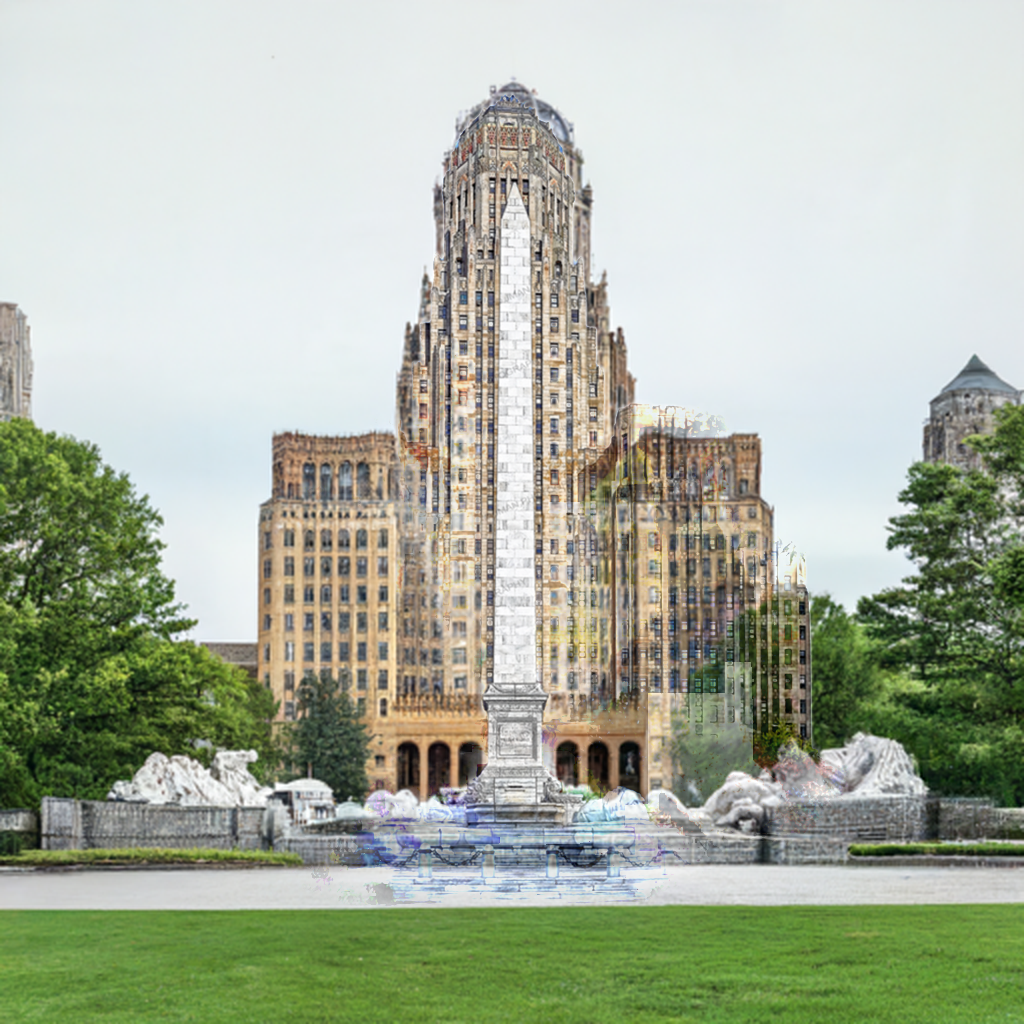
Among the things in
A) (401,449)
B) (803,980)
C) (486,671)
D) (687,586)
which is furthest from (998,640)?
(401,449)

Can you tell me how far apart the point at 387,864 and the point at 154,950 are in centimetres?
1636

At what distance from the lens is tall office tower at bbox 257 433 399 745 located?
10200cm

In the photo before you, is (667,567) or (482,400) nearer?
(667,567)

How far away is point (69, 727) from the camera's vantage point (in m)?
35.0

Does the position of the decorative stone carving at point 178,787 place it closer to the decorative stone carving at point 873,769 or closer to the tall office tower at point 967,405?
the decorative stone carving at point 873,769

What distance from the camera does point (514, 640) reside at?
1663 inches

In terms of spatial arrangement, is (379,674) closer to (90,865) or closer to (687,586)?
(687,586)

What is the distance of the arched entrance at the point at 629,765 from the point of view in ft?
311

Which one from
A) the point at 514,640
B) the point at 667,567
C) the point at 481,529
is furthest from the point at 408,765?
the point at 514,640

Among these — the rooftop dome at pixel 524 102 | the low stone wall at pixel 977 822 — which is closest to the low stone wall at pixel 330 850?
the low stone wall at pixel 977 822

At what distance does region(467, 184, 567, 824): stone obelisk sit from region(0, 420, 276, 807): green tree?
857 centimetres

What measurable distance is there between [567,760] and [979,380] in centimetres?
4856

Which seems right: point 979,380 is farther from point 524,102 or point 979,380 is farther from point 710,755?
point 710,755

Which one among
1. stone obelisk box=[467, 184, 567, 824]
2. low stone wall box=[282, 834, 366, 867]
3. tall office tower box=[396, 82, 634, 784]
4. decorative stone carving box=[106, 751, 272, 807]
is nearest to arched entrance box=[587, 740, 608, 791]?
tall office tower box=[396, 82, 634, 784]
